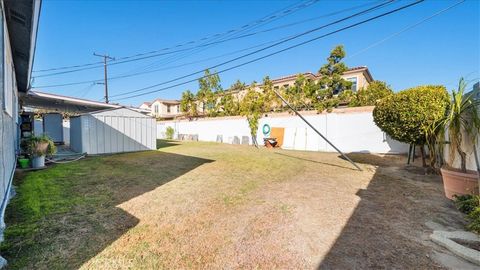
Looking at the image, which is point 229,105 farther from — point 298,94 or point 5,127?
point 5,127

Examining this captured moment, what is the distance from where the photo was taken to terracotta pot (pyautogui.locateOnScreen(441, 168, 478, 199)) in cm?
375

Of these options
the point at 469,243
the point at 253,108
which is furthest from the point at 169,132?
the point at 469,243

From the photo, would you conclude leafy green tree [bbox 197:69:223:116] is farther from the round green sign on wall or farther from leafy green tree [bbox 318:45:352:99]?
leafy green tree [bbox 318:45:352:99]

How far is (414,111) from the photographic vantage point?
618 centimetres

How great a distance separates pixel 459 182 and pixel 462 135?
2.89ft

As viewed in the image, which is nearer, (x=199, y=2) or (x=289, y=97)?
(x=199, y=2)

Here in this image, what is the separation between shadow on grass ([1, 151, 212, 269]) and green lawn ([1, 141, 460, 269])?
14 mm

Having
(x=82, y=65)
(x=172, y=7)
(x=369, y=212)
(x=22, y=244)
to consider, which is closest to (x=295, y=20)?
(x=172, y=7)

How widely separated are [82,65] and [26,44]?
59.2ft

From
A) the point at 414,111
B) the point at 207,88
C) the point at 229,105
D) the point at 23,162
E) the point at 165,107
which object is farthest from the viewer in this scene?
the point at 165,107

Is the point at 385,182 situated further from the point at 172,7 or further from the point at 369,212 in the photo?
the point at 172,7

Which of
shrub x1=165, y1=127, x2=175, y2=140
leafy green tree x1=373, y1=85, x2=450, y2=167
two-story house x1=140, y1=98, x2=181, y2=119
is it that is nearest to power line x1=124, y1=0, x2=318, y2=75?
leafy green tree x1=373, y1=85, x2=450, y2=167

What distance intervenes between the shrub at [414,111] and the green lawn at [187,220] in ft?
5.56

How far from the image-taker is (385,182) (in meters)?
5.55
